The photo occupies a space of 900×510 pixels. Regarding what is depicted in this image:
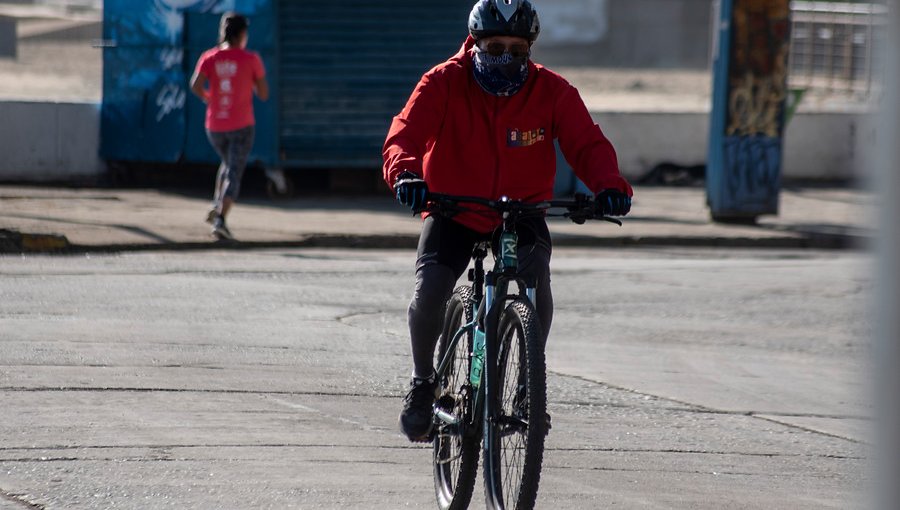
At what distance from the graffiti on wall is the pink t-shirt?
219 inches

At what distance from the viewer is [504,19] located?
176 inches

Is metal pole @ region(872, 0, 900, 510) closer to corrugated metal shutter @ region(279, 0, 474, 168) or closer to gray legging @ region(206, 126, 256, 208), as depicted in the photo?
gray legging @ region(206, 126, 256, 208)

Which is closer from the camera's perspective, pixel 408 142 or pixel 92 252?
pixel 408 142

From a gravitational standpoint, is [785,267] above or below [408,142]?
below

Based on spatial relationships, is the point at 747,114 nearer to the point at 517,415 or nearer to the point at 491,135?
the point at 491,135

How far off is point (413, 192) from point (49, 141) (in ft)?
44.3

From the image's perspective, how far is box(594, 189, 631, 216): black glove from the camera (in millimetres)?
4320

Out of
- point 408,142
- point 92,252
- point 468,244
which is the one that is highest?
point 408,142

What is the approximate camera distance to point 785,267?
41.8ft

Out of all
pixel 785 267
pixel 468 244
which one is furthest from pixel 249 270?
pixel 468 244

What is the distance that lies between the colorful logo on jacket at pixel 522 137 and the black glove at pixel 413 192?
0.48m

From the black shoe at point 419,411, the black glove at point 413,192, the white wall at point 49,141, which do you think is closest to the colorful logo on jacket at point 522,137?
the black glove at point 413,192

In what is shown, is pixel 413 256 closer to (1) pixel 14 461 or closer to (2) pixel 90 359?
(2) pixel 90 359

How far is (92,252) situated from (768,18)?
769cm
